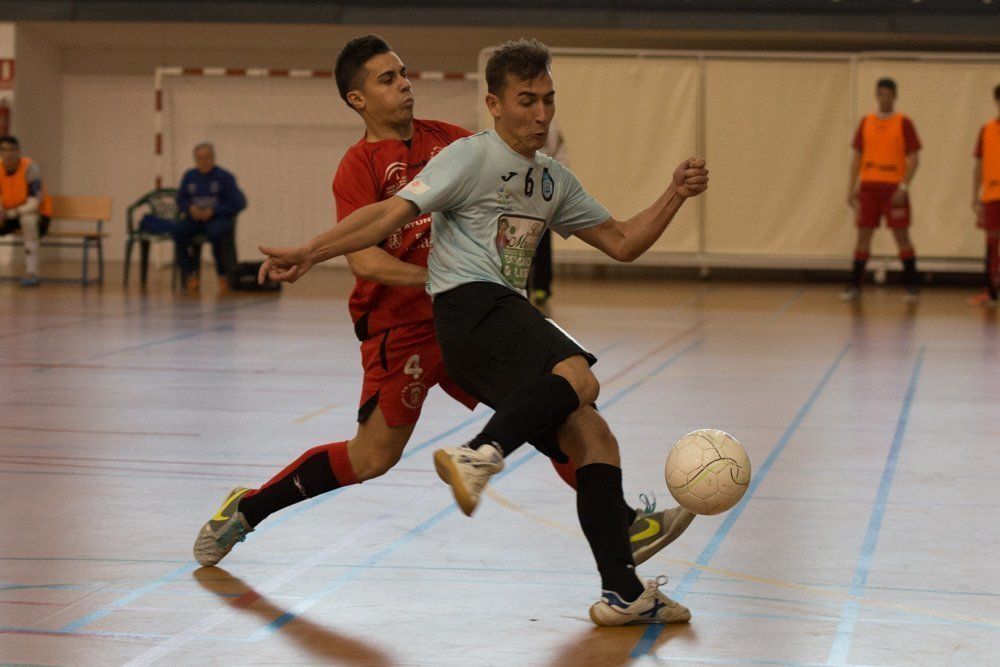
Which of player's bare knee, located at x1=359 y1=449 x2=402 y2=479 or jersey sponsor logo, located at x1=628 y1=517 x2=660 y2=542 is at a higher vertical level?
player's bare knee, located at x1=359 y1=449 x2=402 y2=479

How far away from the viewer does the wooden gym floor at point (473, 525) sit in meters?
3.90

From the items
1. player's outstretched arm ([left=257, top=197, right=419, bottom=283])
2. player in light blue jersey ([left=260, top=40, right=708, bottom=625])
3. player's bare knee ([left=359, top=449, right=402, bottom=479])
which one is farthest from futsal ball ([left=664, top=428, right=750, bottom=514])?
player's outstretched arm ([left=257, top=197, right=419, bottom=283])

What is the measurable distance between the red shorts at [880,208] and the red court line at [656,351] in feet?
10.4

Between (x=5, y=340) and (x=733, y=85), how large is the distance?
1128 cm

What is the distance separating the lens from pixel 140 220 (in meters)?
19.0

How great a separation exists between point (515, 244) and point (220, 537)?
4.58 ft

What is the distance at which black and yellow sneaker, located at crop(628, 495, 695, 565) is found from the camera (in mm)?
4367

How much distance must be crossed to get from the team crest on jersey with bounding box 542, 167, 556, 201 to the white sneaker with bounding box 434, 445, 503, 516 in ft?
3.06

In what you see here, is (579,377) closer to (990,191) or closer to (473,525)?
(473,525)

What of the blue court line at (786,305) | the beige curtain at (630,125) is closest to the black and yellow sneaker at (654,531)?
the blue court line at (786,305)

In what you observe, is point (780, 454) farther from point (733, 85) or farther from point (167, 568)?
point (733, 85)

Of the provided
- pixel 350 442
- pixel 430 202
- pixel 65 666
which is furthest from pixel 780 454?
pixel 65 666

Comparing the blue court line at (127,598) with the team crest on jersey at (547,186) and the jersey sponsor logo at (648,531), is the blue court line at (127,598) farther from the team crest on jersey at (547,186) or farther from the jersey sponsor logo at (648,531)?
the team crest on jersey at (547,186)

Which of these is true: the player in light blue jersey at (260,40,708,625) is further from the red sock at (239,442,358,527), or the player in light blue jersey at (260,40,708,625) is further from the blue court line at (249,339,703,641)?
the blue court line at (249,339,703,641)
